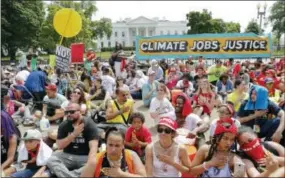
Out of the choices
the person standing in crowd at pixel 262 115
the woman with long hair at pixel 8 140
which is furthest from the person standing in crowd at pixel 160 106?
the woman with long hair at pixel 8 140

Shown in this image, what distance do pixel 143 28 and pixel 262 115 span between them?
11526 centimetres

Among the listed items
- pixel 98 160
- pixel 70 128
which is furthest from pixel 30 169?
pixel 98 160

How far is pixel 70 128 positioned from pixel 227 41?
39.2 ft

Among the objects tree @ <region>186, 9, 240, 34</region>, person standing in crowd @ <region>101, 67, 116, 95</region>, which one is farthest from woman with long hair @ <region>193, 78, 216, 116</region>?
tree @ <region>186, 9, 240, 34</region>

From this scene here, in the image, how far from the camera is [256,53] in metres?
15.6

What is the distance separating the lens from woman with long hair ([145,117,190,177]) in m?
4.05

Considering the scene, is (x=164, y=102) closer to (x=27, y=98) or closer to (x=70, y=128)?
(x=70, y=128)

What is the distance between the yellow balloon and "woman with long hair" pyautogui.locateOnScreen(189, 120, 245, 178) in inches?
237

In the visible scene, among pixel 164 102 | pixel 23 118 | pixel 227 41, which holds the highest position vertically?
pixel 227 41

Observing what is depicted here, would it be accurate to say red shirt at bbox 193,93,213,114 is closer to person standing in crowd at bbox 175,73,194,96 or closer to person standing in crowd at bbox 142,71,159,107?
person standing in crowd at bbox 175,73,194,96

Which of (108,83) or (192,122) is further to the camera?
(108,83)

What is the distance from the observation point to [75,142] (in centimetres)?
504

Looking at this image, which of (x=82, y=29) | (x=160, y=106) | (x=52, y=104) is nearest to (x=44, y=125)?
(x=52, y=104)

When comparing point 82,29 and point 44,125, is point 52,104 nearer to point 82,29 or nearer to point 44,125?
point 44,125
